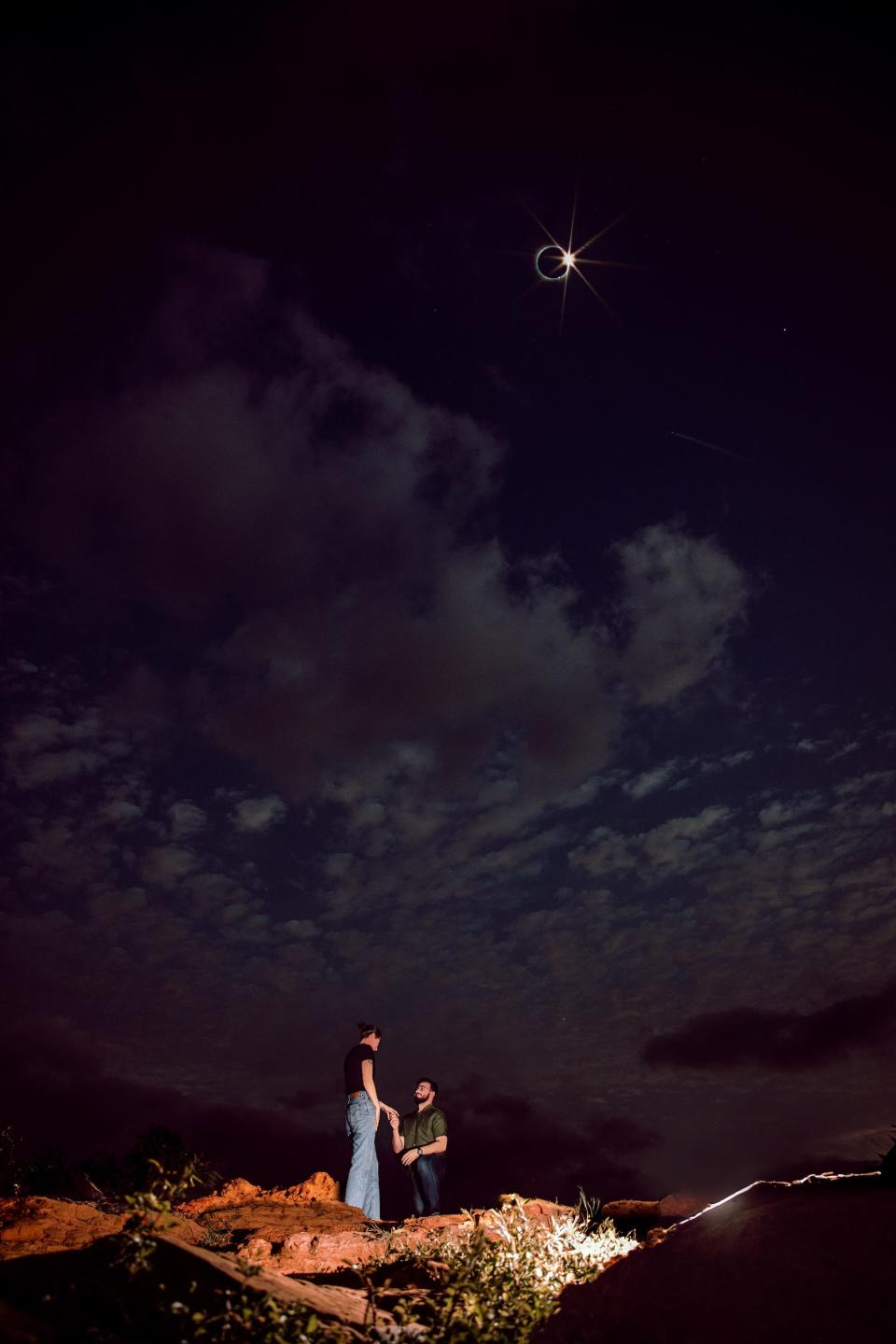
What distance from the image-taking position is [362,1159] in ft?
33.1

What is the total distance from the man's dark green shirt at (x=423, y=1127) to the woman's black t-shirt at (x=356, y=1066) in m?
1.31

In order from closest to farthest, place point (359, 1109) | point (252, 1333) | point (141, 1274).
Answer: point (252, 1333) → point (141, 1274) → point (359, 1109)

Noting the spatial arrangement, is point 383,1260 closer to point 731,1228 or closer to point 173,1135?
point 731,1228

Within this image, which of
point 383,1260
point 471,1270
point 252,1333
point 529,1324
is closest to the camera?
point 252,1333

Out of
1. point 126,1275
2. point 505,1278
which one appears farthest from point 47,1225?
point 505,1278

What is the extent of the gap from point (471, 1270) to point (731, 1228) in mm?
1745

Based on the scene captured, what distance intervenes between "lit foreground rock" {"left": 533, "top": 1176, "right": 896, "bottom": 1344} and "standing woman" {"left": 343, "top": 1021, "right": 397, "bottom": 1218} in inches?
244

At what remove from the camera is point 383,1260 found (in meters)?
5.59

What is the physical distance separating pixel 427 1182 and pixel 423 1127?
2.38 feet

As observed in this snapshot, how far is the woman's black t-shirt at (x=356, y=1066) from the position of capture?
393 inches

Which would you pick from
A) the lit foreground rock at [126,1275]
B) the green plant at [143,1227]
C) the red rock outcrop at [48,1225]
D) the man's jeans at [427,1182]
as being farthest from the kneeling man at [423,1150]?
the green plant at [143,1227]

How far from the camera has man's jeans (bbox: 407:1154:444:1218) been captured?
33.3ft

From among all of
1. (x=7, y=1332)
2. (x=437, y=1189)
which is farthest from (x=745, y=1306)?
(x=437, y=1189)

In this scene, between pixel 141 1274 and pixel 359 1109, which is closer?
pixel 141 1274
